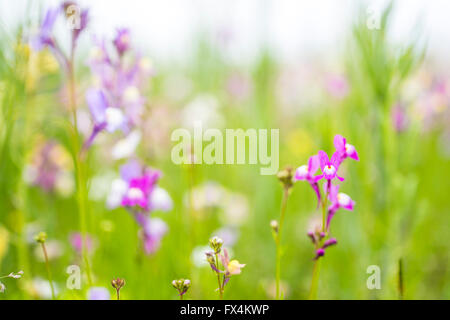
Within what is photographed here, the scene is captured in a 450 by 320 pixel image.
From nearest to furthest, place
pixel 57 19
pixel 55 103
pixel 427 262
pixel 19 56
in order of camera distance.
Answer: pixel 57 19 → pixel 19 56 → pixel 427 262 → pixel 55 103

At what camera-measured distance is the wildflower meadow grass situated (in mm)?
845

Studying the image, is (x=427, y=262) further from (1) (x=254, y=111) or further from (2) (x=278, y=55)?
(2) (x=278, y=55)

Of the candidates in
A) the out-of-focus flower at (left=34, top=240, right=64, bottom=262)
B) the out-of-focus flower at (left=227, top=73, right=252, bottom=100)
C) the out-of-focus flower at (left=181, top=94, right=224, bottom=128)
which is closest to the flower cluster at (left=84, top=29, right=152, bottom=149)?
the out-of-focus flower at (left=34, top=240, right=64, bottom=262)

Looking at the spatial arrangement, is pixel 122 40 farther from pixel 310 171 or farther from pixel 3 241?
pixel 3 241

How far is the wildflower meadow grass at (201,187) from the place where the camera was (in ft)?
2.77

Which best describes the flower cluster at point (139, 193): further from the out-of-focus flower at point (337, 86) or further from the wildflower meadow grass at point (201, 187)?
the out-of-focus flower at point (337, 86)

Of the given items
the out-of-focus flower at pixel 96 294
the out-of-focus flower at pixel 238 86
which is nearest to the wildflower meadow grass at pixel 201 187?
the out-of-focus flower at pixel 96 294

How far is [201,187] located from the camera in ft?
5.71

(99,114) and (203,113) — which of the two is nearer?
(99,114)

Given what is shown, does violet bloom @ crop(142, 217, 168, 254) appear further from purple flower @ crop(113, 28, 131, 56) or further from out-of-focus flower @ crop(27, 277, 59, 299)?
purple flower @ crop(113, 28, 131, 56)

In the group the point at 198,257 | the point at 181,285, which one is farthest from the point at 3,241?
the point at 181,285

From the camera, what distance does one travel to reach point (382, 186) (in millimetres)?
1140
